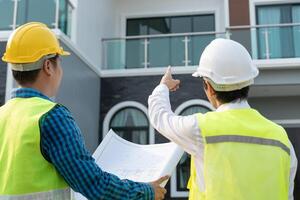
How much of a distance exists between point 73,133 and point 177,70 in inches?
395

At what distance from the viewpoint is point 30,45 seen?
188cm

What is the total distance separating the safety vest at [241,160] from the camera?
6.09 feet

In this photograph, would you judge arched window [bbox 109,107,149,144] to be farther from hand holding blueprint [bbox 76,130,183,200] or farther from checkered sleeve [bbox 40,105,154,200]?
checkered sleeve [bbox 40,105,154,200]

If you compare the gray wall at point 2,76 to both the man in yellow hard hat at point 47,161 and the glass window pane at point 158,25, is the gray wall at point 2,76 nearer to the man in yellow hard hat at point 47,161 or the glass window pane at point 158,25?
the glass window pane at point 158,25

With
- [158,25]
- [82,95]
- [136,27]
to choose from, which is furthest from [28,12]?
[158,25]

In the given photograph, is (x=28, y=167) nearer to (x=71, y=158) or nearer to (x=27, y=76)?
(x=71, y=158)

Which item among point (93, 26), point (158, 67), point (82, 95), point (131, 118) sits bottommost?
point (131, 118)

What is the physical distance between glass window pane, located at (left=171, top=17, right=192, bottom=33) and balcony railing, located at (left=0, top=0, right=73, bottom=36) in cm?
548

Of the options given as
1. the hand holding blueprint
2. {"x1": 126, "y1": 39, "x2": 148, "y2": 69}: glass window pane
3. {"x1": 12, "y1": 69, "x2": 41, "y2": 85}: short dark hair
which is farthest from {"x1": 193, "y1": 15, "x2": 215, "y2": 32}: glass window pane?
{"x1": 12, "y1": 69, "x2": 41, "y2": 85}: short dark hair

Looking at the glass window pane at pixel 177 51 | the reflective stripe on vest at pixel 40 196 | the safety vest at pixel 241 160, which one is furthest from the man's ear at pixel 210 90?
the glass window pane at pixel 177 51

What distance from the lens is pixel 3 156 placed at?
1729mm

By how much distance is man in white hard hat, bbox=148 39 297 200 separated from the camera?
6.13 ft

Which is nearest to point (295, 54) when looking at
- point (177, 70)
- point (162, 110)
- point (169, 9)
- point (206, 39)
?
point (206, 39)

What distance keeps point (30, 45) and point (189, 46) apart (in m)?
10.2
